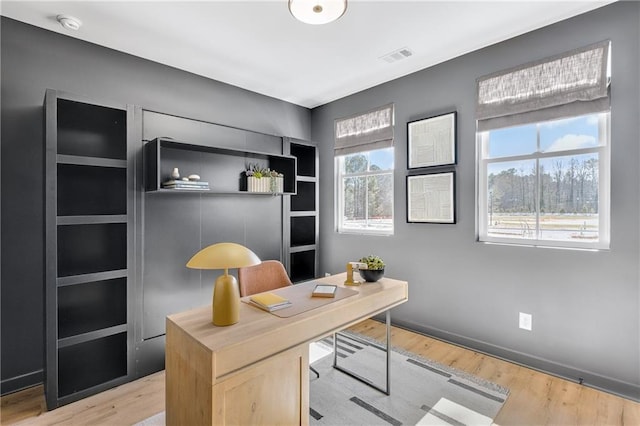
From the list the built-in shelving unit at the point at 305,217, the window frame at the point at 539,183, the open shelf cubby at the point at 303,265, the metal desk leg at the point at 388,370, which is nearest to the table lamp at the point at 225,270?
the metal desk leg at the point at 388,370

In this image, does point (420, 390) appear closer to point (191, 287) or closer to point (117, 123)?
point (191, 287)

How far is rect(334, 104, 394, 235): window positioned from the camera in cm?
371

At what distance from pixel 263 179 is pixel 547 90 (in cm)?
273

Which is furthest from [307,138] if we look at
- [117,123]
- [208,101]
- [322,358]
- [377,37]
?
[322,358]

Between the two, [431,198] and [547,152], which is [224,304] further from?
[547,152]

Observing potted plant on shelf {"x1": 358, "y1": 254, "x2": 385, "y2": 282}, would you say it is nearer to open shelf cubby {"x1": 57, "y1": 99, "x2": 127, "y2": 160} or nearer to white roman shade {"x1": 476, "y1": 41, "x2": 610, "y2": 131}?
white roman shade {"x1": 476, "y1": 41, "x2": 610, "y2": 131}

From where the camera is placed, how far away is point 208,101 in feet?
11.3

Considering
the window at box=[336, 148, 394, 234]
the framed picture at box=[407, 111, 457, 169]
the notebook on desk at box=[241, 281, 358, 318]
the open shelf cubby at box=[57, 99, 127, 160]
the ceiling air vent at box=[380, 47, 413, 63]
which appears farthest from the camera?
the window at box=[336, 148, 394, 234]

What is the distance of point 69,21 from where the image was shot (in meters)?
2.36

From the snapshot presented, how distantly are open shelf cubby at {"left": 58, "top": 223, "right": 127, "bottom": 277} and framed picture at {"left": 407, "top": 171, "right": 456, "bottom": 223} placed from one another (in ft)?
9.03

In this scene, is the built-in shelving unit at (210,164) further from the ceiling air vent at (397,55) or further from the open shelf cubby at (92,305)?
the ceiling air vent at (397,55)

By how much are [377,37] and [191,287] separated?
2.84m

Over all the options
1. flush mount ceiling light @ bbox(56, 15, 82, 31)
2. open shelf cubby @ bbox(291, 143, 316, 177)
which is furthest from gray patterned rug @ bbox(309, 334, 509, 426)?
flush mount ceiling light @ bbox(56, 15, 82, 31)

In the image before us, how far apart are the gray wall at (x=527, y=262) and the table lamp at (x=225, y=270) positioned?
2.30m
